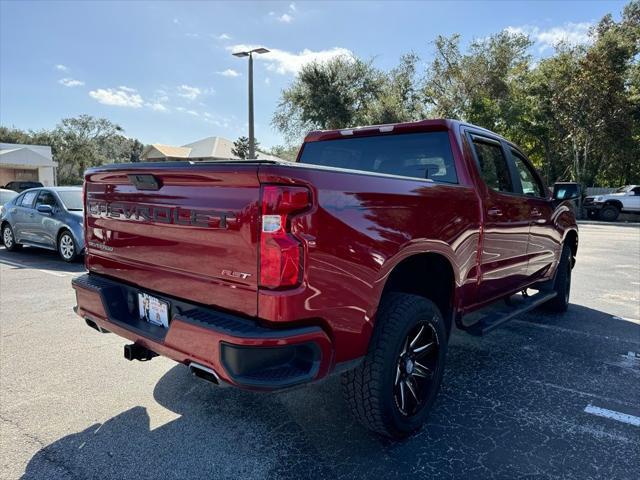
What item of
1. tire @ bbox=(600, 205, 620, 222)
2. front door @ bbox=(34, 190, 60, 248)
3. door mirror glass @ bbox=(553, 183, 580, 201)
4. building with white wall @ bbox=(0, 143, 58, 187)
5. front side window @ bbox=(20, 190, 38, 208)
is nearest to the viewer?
door mirror glass @ bbox=(553, 183, 580, 201)

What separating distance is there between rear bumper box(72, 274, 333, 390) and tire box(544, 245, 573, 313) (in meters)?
4.34

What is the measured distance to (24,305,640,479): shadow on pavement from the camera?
2416 mm

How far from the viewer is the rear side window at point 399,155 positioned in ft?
11.3

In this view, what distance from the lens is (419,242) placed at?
266 centimetres

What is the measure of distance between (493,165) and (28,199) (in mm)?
9621

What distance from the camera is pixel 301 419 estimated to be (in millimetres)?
2920

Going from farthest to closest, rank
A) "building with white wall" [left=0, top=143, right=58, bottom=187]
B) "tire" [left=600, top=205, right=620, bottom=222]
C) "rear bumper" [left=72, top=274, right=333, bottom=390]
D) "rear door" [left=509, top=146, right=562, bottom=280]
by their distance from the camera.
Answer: "building with white wall" [left=0, top=143, right=58, bottom=187] → "tire" [left=600, top=205, right=620, bottom=222] → "rear door" [left=509, top=146, right=562, bottom=280] → "rear bumper" [left=72, top=274, right=333, bottom=390]

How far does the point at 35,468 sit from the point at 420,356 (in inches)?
87.3

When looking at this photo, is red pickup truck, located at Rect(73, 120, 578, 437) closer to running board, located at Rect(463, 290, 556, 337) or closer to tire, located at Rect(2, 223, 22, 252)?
running board, located at Rect(463, 290, 556, 337)

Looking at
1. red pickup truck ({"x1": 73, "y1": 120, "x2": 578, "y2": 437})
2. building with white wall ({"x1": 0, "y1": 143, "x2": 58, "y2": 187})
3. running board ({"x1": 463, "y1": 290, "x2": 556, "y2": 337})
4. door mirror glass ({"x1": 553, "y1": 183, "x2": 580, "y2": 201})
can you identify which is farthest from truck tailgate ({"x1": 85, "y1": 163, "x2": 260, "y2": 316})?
building with white wall ({"x1": 0, "y1": 143, "x2": 58, "y2": 187})

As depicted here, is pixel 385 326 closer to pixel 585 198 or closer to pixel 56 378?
pixel 56 378

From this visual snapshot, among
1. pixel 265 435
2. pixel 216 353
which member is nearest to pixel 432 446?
pixel 265 435

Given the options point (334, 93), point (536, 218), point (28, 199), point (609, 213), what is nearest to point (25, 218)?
point (28, 199)

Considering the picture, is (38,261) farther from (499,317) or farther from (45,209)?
(499,317)
